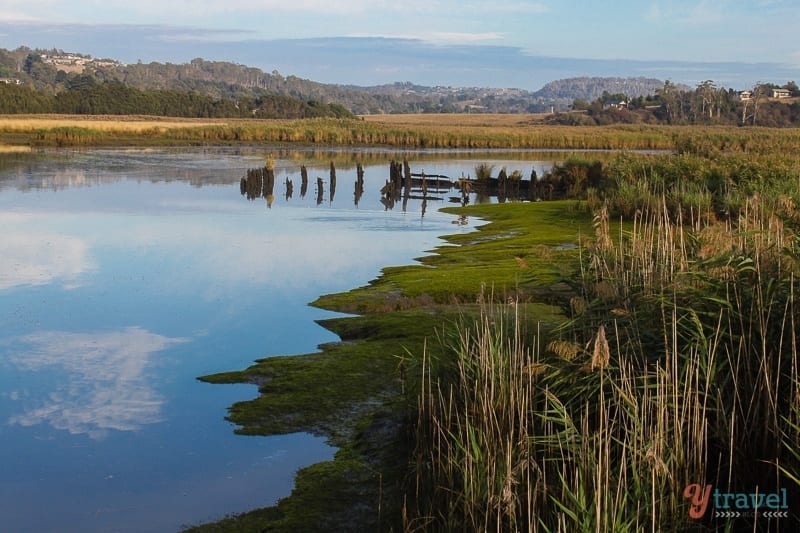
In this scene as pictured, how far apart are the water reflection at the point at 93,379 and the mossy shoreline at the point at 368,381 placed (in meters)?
1.04

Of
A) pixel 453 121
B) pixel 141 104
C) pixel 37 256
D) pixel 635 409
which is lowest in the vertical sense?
pixel 37 256

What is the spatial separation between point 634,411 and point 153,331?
9.73 m

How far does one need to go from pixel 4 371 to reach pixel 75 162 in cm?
3824

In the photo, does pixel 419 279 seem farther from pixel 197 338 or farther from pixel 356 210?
pixel 356 210

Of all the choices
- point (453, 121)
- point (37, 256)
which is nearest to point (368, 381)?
point (37, 256)

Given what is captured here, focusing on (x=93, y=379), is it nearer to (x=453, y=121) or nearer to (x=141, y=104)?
(x=141, y=104)

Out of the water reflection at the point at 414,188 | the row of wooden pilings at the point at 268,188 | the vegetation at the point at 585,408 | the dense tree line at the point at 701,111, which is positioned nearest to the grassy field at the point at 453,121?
the dense tree line at the point at 701,111

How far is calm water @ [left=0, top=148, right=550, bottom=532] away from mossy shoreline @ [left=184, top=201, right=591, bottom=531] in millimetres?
326

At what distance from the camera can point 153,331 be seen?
14883mm

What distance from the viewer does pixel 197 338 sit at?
1454 cm

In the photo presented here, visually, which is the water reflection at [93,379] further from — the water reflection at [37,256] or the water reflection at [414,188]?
the water reflection at [414,188]

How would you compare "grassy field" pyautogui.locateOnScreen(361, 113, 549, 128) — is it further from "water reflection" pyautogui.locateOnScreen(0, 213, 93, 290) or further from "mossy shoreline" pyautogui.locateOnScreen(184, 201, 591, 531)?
"mossy shoreline" pyautogui.locateOnScreen(184, 201, 591, 531)

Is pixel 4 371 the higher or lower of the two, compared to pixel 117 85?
lower

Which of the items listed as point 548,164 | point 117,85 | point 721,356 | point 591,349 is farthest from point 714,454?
point 117,85
